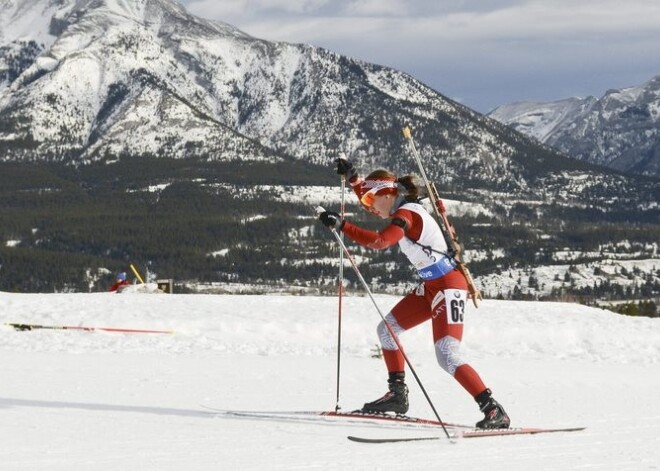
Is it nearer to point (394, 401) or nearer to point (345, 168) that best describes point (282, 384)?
point (394, 401)

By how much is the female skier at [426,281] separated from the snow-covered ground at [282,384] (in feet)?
1.89

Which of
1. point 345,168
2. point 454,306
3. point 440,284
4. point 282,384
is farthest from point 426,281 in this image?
point 282,384

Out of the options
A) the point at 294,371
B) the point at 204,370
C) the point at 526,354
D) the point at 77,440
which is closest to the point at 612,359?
the point at 526,354

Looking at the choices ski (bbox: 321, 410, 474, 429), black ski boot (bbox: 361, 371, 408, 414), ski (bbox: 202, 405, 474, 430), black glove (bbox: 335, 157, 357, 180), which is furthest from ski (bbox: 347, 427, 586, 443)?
black glove (bbox: 335, 157, 357, 180)

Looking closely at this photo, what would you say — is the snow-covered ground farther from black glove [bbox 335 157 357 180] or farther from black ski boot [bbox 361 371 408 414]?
black glove [bbox 335 157 357 180]

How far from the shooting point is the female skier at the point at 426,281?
8.34 meters

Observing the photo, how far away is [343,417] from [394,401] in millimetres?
526

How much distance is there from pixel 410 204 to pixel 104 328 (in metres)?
10.7

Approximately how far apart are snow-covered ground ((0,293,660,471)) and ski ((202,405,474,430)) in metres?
0.23

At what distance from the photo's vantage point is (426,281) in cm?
879

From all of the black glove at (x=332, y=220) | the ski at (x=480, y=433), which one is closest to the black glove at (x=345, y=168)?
the black glove at (x=332, y=220)

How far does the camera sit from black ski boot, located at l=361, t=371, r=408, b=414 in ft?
29.7

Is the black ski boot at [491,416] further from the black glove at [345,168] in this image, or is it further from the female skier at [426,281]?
the black glove at [345,168]

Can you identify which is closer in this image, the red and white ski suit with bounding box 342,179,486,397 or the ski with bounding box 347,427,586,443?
the ski with bounding box 347,427,586,443
